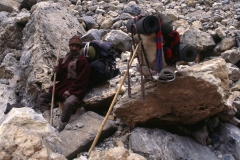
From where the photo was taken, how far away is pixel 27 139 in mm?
3506

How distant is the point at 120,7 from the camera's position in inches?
480

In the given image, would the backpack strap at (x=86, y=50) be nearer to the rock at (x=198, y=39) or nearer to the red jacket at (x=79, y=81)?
the red jacket at (x=79, y=81)

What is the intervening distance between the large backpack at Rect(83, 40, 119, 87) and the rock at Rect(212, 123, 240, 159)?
2450 mm

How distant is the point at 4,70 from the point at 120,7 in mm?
5743

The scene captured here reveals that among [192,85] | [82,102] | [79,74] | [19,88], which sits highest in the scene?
[192,85]

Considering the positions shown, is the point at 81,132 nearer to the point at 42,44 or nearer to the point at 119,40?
the point at 42,44

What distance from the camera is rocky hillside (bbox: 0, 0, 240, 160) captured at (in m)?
3.90

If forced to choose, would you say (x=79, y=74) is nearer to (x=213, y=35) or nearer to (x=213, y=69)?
(x=213, y=69)

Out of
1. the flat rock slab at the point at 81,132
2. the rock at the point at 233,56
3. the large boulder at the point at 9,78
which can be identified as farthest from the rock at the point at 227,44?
the large boulder at the point at 9,78

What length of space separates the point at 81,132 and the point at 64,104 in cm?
68

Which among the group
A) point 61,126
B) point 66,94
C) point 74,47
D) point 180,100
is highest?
point 74,47

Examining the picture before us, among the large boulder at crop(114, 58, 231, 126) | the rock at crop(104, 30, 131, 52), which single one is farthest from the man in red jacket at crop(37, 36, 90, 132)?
the rock at crop(104, 30, 131, 52)

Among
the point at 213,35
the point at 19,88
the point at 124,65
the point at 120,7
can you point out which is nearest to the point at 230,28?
the point at 213,35

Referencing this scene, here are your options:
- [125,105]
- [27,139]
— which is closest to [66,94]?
[125,105]
